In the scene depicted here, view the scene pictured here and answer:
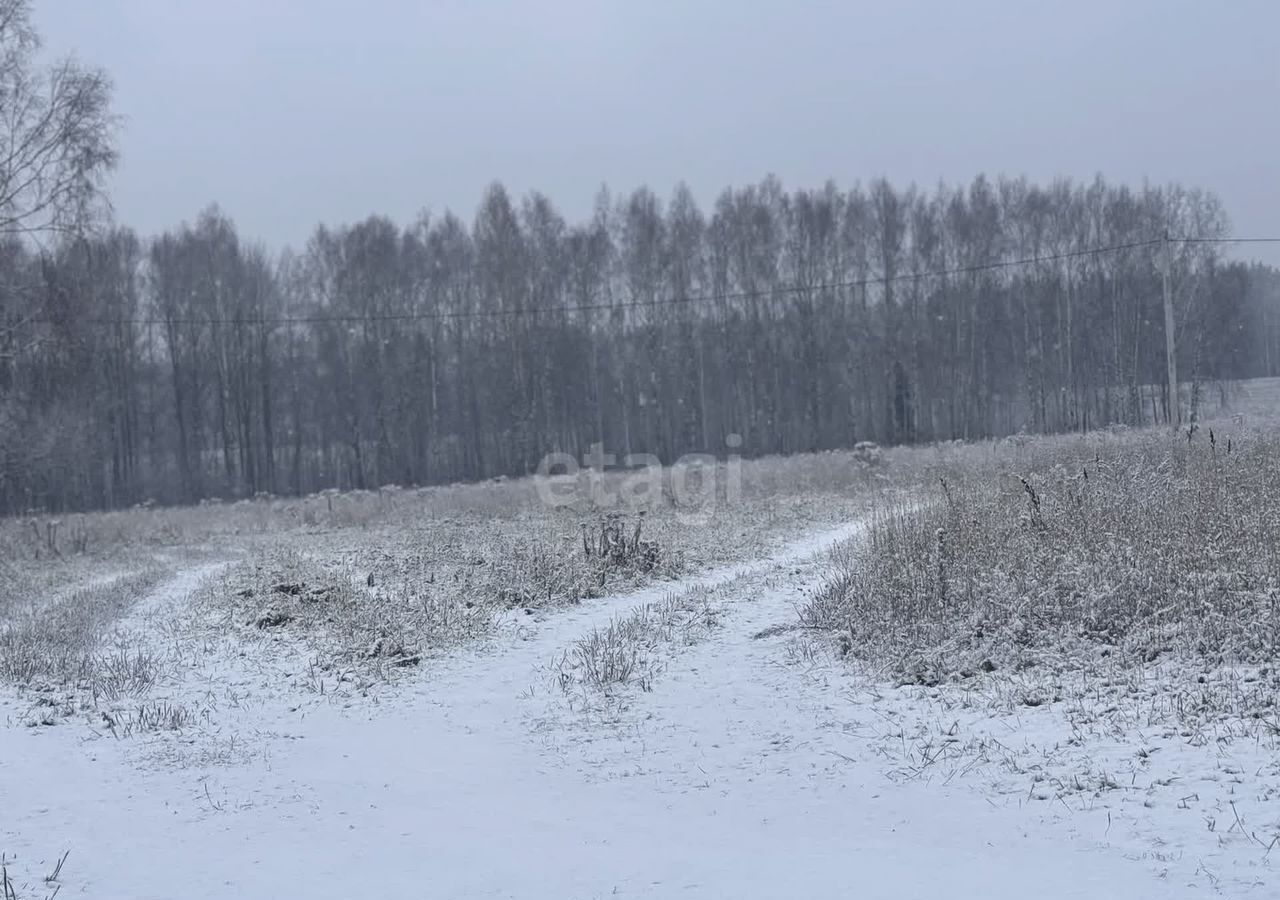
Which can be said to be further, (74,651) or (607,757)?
(74,651)

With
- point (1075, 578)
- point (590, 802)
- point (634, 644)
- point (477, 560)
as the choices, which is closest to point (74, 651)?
point (477, 560)

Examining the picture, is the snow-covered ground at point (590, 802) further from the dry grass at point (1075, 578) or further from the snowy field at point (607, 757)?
the dry grass at point (1075, 578)

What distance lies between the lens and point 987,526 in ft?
35.2

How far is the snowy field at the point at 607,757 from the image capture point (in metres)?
4.75

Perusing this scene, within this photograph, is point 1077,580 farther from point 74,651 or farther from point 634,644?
point 74,651

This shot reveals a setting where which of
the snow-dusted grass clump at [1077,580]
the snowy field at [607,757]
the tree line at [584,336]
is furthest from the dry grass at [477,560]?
the tree line at [584,336]

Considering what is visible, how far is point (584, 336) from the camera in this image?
2169 inches

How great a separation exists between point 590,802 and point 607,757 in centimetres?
78

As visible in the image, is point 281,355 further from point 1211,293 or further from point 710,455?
point 1211,293

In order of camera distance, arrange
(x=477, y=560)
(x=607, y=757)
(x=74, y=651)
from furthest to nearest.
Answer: (x=477, y=560)
(x=74, y=651)
(x=607, y=757)

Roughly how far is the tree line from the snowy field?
42.5 metres

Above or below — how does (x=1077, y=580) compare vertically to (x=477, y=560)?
above

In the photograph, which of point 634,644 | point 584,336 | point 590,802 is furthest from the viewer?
point 584,336

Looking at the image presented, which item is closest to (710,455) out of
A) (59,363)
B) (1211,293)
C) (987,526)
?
(1211,293)
